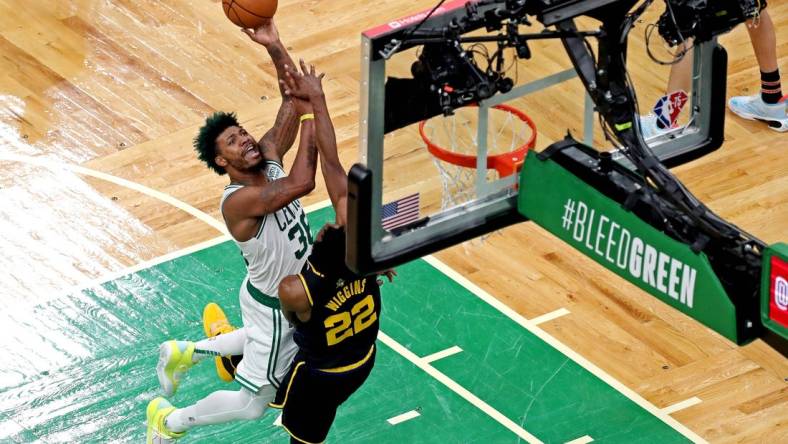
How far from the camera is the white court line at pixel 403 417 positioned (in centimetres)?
1016

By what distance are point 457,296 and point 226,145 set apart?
8.60ft

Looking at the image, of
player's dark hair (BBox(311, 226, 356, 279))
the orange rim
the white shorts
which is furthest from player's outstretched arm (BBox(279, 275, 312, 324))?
the orange rim

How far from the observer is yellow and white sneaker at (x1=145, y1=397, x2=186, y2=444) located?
381 inches

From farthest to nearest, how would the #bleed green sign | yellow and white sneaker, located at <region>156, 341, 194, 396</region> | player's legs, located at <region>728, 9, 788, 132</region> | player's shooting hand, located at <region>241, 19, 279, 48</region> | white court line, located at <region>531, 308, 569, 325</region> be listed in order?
player's legs, located at <region>728, 9, 788, 132</region>, white court line, located at <region>531, 308, 569, 325</region>, yellow and white sneaker, located at <region>156, 341, 194, 396</region>, player's shooting hand, located at <region>241, 19, 279, 48</region>, the #bleed green sign

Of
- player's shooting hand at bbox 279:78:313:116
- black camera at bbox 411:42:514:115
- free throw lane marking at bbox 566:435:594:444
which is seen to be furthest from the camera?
free throw lane marking at bbox 566:435:594:444

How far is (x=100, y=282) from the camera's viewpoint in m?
11.3

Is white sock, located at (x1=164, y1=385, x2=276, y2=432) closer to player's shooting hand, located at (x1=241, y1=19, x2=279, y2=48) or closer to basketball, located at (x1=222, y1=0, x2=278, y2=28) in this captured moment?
player's shooting hand, located at (x1=241, y1=19, x2=279, y2=48)

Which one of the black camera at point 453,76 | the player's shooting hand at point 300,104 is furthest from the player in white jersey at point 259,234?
the black camera at point 453,76

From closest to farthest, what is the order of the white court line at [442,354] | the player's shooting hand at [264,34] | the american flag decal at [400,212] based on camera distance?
the american flag decal at [400,212] → the player's shooting hand at [264,34] → the white court line at [442,354]

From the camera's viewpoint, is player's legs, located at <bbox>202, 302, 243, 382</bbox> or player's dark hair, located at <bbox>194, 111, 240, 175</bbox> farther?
player's legs, located at <bbox>202, 302, 243, 382</bbox>

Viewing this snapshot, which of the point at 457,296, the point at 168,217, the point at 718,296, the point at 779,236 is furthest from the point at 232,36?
the point at 718,296

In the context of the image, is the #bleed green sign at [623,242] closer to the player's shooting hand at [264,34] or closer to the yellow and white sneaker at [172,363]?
the player's shooting hand at [264,34]

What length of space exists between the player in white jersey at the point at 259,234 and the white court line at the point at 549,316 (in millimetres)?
2130

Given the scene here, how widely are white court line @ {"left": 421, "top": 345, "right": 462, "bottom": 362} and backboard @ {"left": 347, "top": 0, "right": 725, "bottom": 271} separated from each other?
96.9 inches
